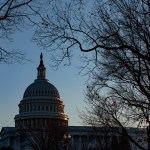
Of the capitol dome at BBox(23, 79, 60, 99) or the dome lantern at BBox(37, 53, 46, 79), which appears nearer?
the capitol dome at BBox(23, 79, 60, 99)

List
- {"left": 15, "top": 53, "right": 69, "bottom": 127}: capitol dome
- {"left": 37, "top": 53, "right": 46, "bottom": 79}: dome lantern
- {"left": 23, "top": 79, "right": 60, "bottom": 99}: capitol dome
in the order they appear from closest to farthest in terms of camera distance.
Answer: {"left": 15, "top": 53, "right": 69, "bottom": 127}: capitol dome < {"left": 23, "top": 79, "right": 60, "bottom": 99}: capitol dome < {"left": 37, "top": 53, "right": 46, "bottom": 79}: dome lantern

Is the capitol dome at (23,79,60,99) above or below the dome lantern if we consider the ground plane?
below

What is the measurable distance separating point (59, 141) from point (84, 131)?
7118 centimetres

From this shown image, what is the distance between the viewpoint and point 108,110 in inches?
882

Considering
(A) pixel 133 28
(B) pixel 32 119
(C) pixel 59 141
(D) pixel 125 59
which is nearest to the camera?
(A) pixel 133 28

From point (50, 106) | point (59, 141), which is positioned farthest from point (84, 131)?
point (59, 141)

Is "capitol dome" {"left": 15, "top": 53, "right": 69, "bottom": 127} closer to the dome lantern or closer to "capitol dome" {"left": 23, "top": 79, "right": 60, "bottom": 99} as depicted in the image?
"capitol dome" {"left": 23, "top": 79, "right": 60, "bottom": 99}

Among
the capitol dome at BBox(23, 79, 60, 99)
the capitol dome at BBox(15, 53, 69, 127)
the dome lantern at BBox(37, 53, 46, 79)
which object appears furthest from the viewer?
the dome lantern at BBox(37, 53, 46, 79)

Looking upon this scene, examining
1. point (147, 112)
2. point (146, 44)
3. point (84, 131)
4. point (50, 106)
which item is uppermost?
point (50, 106)

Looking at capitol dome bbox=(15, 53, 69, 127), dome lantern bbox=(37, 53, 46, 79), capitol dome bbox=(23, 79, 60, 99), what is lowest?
capitol dome bbox=(15, 53, 69, 127)

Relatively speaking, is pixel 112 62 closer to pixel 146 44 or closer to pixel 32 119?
pixel 146 44

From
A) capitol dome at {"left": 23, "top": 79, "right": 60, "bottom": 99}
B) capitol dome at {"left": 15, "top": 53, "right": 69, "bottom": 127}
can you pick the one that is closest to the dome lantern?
capitol dome at {"left": 23, "top": 79, "right": 60, "bottom": 99}

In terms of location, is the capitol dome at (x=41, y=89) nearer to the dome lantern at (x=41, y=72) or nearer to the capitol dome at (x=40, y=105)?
the capitol dome at (x=40, y=105)

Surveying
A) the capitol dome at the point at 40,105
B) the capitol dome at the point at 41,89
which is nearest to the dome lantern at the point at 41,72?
the capitol dome at the point at 41,89
